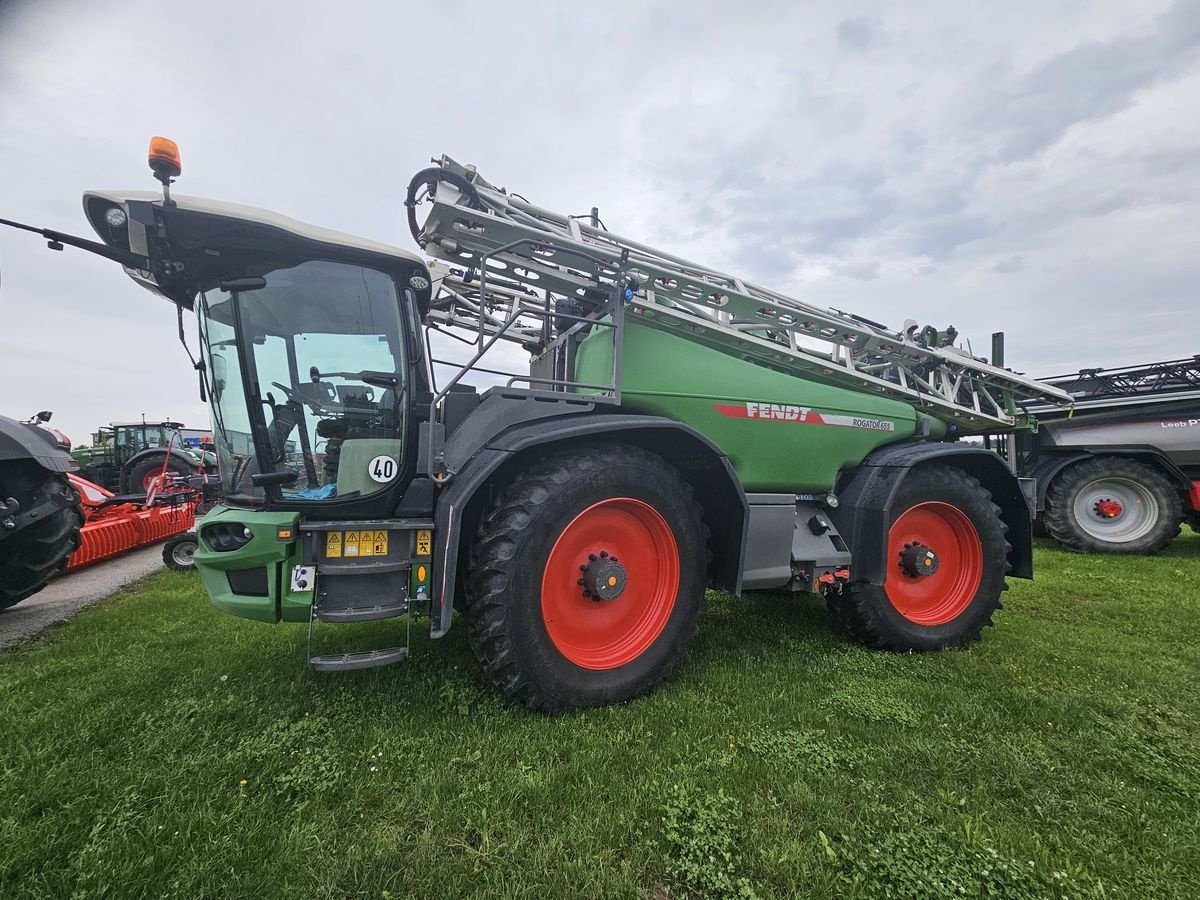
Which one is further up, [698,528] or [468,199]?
[468,199]

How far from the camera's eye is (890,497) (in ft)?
12.6

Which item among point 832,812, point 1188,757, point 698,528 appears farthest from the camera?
point 698,528

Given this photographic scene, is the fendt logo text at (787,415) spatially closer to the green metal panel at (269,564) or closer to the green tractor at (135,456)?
the green metal panel at (269,564)

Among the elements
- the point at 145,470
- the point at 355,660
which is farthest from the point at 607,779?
the point at 145,470

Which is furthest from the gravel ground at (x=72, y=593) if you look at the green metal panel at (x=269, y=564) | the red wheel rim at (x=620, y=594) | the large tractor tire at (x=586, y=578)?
the red wheel rim at (x=620, y=594)

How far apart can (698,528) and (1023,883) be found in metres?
1.93

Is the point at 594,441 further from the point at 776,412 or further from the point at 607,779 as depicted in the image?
the point at 607,779

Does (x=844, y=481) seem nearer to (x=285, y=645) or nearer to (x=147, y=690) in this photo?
(x=285, y=645)

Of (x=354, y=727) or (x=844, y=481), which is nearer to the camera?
(x=354, y=727)

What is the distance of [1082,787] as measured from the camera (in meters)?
2.29

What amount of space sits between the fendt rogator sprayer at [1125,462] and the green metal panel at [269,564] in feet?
31.0

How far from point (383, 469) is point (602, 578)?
1315mm

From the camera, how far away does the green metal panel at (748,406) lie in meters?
3.54

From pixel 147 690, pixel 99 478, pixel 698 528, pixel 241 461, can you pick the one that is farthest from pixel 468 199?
pixel 99 478
